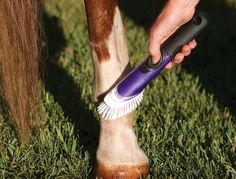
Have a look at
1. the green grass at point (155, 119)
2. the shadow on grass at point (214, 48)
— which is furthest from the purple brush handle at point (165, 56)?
the shadow on grass at point (214, 48)

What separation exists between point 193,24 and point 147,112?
3.70 ft

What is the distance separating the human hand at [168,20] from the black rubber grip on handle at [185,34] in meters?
0.02

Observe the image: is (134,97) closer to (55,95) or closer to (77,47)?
(55,95)

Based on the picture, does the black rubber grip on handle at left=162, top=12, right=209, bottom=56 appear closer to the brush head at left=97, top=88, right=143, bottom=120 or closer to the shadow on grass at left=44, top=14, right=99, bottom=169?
the brush head at left=97, top=88, right=143, bottom=120

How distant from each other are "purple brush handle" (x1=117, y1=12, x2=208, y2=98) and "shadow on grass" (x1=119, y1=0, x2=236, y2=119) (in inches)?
44.1

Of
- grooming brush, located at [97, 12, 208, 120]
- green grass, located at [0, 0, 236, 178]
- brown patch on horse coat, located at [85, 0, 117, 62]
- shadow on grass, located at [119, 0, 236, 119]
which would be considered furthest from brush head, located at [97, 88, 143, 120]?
shadow on grass, located at [119, 0, 236, 119]

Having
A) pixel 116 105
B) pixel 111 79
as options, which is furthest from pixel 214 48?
pixel 116 105

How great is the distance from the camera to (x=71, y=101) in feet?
11.0

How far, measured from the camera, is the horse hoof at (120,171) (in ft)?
7.71

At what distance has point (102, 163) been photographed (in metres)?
2.37

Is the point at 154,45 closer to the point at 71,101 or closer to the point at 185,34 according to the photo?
A: the point at 185,34

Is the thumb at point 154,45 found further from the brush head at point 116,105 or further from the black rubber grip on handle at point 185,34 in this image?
the brush head at point 116,105

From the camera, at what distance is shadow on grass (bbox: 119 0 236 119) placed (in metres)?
3.65

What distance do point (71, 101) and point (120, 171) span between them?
→ 1.06 meters
